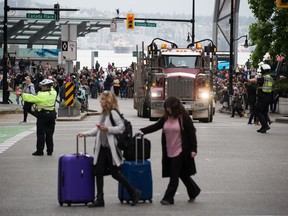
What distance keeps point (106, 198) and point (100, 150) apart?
4.25 ft

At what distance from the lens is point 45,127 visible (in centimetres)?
2231

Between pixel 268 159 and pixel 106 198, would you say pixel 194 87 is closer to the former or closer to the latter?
pixel 268 159

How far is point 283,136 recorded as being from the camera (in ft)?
97.3

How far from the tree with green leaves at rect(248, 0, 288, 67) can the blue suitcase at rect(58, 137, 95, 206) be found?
36405 mm

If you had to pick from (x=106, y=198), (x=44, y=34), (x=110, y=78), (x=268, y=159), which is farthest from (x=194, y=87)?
(x=44, y=34)

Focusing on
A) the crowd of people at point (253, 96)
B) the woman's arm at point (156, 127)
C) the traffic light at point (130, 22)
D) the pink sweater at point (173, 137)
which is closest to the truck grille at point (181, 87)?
the crowd of people at point (253, 96)

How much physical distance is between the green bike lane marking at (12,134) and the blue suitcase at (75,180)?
10.2 metres

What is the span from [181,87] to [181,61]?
6.20 ft

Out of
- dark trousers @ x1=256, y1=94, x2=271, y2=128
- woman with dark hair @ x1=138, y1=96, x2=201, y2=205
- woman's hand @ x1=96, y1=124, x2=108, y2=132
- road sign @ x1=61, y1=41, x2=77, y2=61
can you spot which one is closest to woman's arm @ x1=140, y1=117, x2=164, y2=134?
woman with dark hair @ x1=138, y1=96, x2=201, y2=205

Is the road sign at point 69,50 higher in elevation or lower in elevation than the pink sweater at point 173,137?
higher

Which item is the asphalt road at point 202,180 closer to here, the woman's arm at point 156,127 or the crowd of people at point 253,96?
the woman's arm at point 156,127

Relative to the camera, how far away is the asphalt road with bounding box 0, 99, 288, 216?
1400cm

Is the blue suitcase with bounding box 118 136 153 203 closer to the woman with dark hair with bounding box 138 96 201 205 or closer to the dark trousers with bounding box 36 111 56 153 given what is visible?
the woman with dark hair with bounding box 138 96 201 205

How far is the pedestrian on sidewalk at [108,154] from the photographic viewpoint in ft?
46.2
